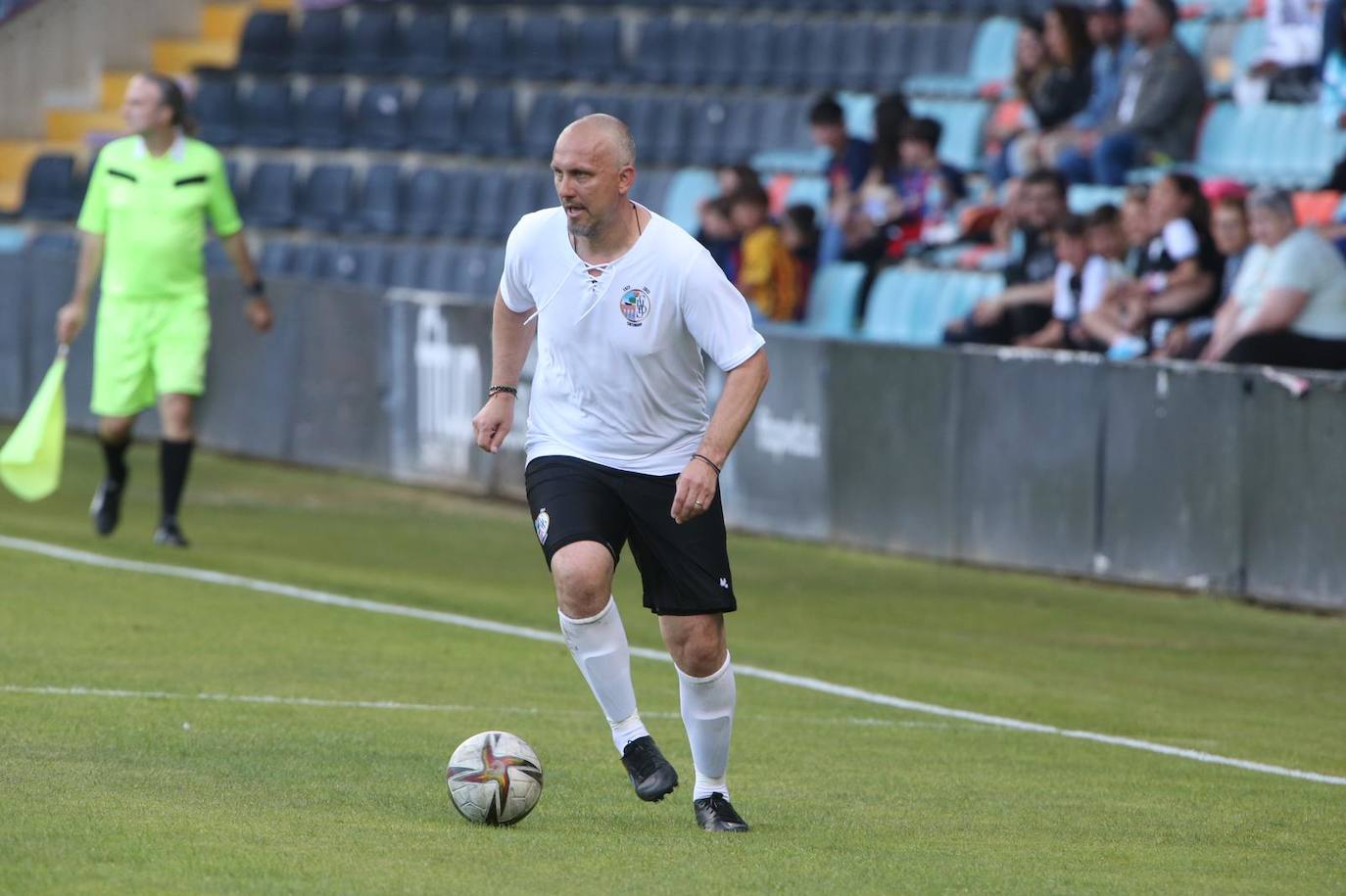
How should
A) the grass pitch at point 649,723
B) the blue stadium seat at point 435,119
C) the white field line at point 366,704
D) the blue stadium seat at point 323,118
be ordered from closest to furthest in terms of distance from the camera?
1. the grass pitch at point 649,723
2. the white field line at point 366,704
3. the blue stadium seat at point 435,119
4. the blue stadium seat at point 323,118

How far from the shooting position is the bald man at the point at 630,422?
6.63 m

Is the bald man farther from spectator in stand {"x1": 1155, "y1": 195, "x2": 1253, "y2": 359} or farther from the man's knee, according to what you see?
spectator in stand {"x1": 1155, "y1": 195, "x2": 1253, "y2": 359}

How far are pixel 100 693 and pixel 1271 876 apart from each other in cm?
450

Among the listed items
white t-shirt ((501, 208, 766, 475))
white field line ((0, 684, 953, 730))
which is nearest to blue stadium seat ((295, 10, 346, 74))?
white field line ((0, 684, 953, 730))

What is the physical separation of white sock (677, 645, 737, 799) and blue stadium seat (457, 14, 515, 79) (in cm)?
1824

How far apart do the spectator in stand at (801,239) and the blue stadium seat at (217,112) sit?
8985 mm

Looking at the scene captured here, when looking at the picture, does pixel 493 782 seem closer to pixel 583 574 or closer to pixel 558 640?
pixel 583 574

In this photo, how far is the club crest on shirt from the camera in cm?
668

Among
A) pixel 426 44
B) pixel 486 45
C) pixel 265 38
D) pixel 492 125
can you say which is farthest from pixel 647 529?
pixel 265 38

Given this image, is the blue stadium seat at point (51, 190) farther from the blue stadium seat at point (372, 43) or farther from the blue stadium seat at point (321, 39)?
the blue stadium seat at point (372, 43)

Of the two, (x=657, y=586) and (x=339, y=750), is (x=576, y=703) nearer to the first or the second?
(x=339, y=750)

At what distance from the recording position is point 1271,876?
6367 mm

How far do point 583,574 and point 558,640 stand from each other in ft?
15.3

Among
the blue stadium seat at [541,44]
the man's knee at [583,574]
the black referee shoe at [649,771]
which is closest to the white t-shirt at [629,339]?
the man's knee at [583,574]
